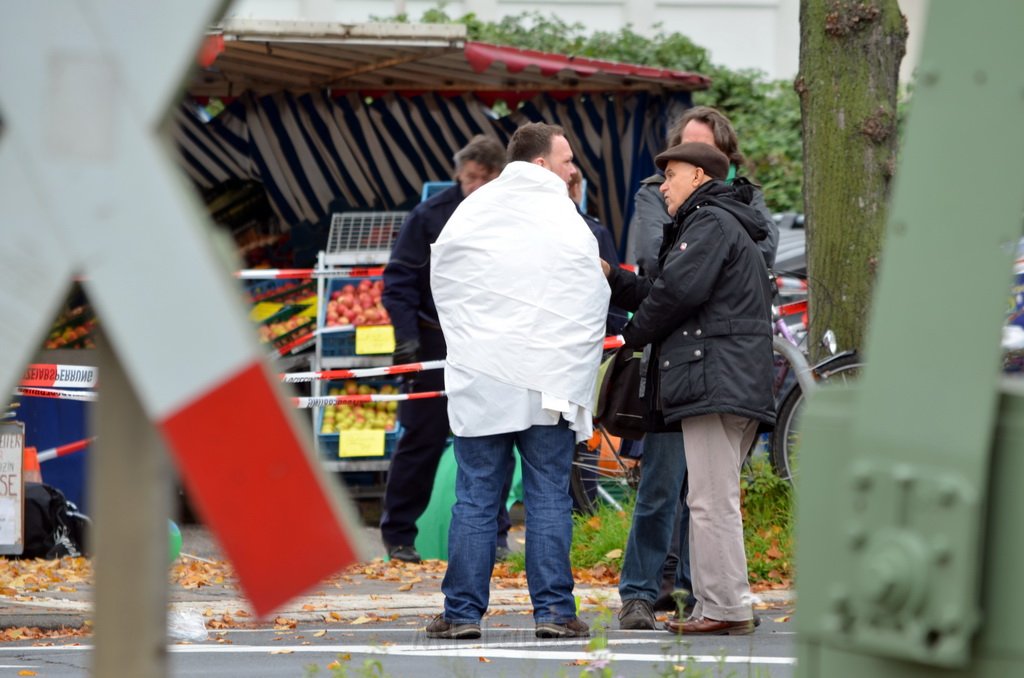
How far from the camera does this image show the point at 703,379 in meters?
6.01

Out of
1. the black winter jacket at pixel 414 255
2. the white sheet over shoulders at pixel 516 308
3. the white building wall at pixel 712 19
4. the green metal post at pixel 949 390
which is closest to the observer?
the green metal post at pixel 949 390

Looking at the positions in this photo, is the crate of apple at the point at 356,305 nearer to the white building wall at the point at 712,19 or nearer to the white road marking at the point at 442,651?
the white road marking at the point at 442,651

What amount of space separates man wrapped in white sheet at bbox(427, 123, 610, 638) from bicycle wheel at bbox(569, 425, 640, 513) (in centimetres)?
253

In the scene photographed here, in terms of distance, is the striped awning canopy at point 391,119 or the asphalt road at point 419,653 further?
the striped awning canopy at point 391,119

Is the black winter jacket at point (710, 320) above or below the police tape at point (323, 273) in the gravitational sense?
below

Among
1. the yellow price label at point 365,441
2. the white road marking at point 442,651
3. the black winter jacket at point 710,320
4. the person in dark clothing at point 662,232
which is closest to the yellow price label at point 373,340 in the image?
the yellow price label at point 365,441

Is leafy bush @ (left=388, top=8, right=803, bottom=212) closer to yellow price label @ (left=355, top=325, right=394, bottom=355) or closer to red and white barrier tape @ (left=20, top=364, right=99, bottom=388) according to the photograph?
yellow price label @ (left=355, top=325, right=394, bottom=355)

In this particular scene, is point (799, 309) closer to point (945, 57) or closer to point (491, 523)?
point (491, 523)

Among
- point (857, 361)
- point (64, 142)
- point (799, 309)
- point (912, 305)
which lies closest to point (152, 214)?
point (64, 142)

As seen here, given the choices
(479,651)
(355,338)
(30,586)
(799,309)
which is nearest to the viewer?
(479,651)

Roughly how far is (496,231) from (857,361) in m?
2.86

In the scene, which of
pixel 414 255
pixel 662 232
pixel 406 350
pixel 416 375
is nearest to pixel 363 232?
pixel 416 375

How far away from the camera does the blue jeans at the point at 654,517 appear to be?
21.6ft

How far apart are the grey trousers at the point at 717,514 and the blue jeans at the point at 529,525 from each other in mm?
489
